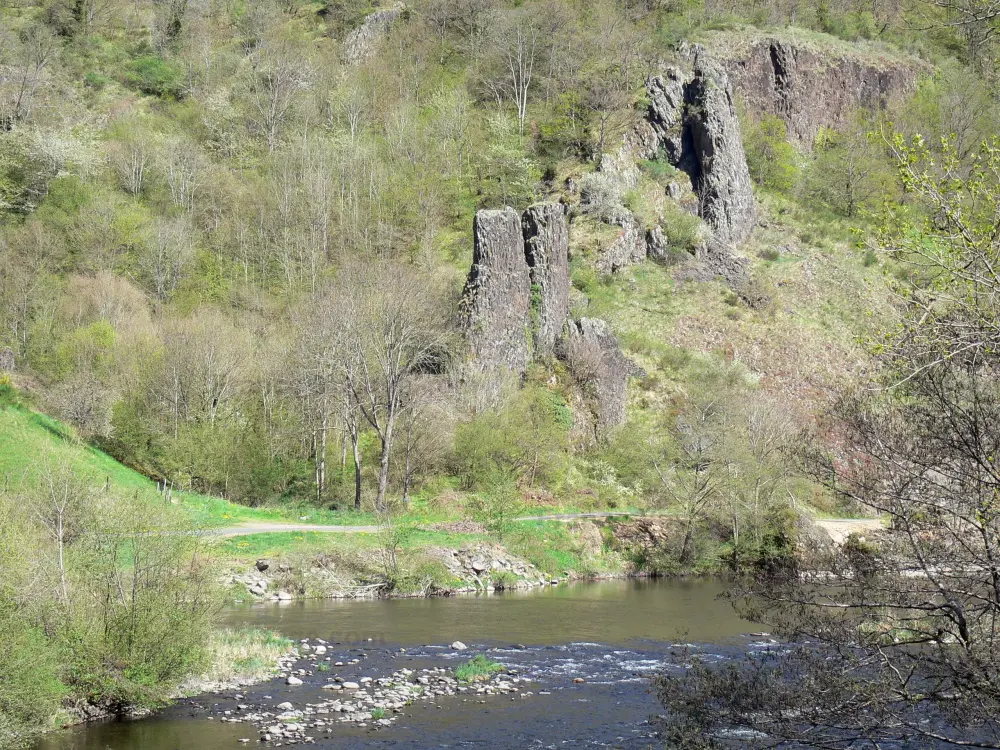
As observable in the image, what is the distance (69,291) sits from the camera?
44.1 m

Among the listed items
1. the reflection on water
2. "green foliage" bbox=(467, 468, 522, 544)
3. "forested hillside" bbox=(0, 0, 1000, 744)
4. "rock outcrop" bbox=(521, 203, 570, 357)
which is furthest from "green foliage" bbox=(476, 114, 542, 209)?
the reflection on water

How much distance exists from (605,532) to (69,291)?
3138 cm

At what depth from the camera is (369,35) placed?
87.8m

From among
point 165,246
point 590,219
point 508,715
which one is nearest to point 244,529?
point 508,715

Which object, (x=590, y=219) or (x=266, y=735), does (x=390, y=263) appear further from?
(x=266, y=735)

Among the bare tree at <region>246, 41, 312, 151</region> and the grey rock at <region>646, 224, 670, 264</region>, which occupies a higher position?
the bare tree at <region>246, 41, 312, 151</region>

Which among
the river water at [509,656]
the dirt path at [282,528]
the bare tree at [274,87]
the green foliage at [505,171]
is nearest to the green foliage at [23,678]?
the river water at [509,656]

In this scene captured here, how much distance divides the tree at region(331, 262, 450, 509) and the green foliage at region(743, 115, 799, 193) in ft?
125

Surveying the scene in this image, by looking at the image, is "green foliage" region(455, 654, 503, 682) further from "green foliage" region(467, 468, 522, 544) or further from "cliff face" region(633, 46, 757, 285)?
"cliff face" region(633, 46, 757, 285)

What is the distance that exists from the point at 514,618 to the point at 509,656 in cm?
464

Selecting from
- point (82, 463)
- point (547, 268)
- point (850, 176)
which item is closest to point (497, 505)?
point (82, 463)

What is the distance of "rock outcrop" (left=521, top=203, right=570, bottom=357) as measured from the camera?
48344 mm

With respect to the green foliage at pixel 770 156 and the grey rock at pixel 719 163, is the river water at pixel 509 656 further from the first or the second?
the green foliage at pixel 770 156

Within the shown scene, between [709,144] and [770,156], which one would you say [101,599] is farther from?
[770,156]
